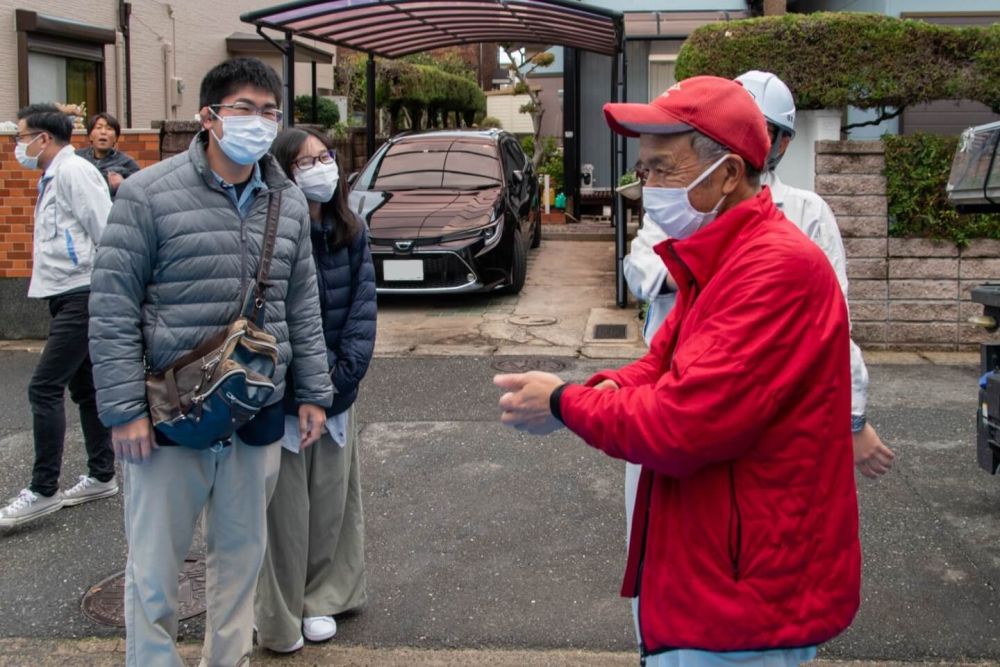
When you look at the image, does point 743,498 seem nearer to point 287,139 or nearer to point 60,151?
point 287,139

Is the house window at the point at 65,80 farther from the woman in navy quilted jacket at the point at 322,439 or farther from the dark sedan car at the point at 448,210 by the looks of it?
the woman in navy quilted jacket at the point at 322,439

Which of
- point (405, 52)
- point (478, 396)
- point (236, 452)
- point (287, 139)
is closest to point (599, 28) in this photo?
point (405, 52)

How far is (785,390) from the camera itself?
1994 mm

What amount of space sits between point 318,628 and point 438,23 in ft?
29.0

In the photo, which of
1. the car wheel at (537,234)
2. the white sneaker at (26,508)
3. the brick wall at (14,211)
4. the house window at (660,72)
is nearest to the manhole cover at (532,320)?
the car wheel at (537,234)

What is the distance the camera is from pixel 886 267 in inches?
329

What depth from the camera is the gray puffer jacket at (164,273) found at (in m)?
3.02

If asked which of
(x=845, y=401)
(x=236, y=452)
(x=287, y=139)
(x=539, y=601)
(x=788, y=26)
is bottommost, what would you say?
(x=539, y=601)

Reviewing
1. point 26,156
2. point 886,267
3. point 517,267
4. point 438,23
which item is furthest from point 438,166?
point 26,156

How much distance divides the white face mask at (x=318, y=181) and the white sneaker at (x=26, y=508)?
7.76ft

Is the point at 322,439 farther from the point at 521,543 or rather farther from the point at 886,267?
the point at 886,267

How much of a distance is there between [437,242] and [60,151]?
16.1 feet

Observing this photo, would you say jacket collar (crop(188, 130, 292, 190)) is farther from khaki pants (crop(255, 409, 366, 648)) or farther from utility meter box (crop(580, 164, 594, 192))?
utility meter box (crop(580, 164, 594, 192))

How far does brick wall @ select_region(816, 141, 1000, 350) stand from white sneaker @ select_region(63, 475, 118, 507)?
18.1ft
